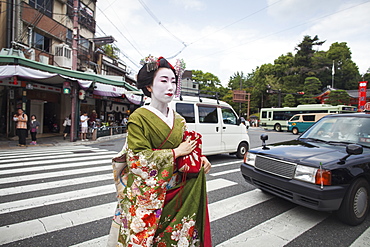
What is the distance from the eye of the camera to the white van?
620 cm

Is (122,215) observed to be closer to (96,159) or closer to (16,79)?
(96,159)

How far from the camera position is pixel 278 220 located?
310cm

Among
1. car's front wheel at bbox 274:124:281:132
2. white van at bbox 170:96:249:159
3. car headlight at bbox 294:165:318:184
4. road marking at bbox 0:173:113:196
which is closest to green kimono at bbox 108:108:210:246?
car headlight at bbox 294:165:318:184

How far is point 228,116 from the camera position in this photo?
7191mm

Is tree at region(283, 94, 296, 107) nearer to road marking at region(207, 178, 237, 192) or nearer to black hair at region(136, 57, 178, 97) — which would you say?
road marking at region(207, 178, 237, 192)

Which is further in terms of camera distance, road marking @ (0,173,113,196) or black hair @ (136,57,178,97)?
road marking @ (0,173,113,196)

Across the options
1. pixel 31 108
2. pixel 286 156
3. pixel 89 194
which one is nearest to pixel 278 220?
pixel 286 156

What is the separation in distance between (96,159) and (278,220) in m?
6.16

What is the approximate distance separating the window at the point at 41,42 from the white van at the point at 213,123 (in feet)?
47.1

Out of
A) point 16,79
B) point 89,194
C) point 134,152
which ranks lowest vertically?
point 89,194

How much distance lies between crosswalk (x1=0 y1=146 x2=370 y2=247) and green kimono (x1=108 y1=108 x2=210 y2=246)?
119 centimetres

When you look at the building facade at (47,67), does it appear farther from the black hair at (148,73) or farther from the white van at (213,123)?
the black hair at (148,73)

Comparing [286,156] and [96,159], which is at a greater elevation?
[286,156]

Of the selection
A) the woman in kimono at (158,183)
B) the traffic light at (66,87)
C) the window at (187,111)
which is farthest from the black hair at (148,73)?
the traffic light at (66,87)
